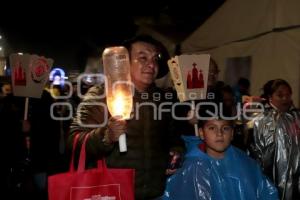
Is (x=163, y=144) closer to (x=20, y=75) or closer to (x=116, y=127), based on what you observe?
(x=116, y=127)

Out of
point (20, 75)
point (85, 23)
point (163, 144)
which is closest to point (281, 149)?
point (163, 144)

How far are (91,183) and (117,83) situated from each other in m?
0.68

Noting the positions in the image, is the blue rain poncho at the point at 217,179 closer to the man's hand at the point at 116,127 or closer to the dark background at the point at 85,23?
the man's hand at the point at 116,127

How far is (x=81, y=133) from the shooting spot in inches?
117

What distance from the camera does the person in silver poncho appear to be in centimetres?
479

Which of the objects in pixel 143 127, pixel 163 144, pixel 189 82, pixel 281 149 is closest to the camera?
pixel 143 127

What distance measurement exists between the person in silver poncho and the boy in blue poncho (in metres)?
1.38

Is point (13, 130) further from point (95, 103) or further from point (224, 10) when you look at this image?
point (224, 10)

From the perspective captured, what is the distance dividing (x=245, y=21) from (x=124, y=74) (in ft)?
20.5

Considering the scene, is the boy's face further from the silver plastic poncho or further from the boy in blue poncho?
the silver plastic poncho

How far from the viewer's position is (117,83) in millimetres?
2885

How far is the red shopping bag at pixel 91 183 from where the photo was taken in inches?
112

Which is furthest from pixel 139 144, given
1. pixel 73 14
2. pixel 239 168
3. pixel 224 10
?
pixel 73 14

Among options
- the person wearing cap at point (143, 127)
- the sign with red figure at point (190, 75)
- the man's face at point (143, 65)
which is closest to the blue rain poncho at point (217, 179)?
the person wearing cap at point (143, 127)
